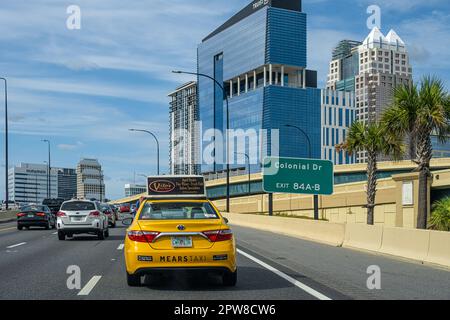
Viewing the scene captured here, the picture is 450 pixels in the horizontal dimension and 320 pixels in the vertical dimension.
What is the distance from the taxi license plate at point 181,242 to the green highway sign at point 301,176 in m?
26.3

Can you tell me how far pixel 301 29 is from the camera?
539 ft

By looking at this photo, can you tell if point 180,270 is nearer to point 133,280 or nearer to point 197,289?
point 197,289

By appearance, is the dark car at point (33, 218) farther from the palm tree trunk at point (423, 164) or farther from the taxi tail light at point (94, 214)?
the palm tree trunk at point (423, 164)

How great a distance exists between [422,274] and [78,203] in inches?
616

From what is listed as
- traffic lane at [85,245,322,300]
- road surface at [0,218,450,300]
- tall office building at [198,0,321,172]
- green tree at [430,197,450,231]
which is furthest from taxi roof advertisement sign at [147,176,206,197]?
tall office building at [198,0,321,172]

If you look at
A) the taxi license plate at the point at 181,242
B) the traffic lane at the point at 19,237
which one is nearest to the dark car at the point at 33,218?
the traffic lane at the point at 19,237

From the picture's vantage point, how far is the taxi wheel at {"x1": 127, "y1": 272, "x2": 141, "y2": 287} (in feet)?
35.3

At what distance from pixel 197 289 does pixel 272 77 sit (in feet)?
520

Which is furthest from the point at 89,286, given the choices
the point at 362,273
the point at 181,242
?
the point at 362,273

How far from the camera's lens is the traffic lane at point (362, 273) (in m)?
10.8

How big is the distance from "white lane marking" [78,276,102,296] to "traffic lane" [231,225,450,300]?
4.24 meters

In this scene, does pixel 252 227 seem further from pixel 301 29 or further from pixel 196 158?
pixel 196 158

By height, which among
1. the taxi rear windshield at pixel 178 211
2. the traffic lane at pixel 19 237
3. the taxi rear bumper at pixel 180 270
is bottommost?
the traffic lane at pixel 19 237

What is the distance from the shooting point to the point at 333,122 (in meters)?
176
